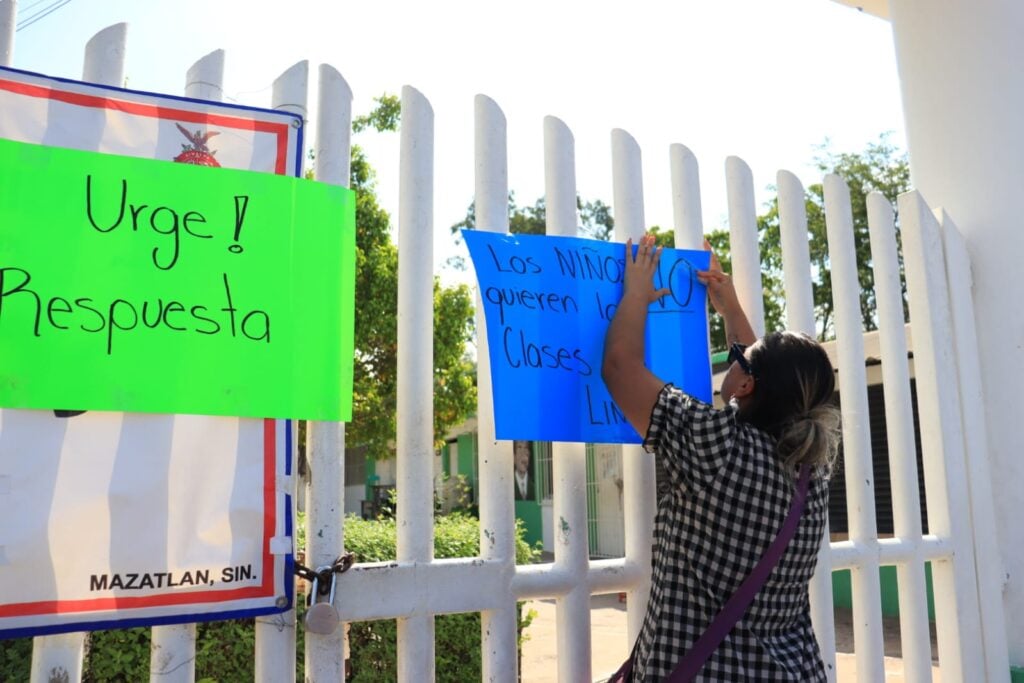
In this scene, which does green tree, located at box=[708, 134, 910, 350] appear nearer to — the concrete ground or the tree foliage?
the tree foliage

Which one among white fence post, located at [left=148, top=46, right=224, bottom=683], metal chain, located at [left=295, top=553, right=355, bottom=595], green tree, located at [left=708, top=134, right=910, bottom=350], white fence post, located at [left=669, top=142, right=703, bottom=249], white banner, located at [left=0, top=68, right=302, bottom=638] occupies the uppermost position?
green tree, located at [left=708, top=134, right=910, bottom=350]

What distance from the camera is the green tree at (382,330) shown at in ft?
37.7

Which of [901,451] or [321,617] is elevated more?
[901,451]

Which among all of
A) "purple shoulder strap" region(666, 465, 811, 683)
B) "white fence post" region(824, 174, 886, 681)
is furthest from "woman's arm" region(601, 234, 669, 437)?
"white fence post" region(824, 174, 886, 681)

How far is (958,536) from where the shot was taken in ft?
10.6

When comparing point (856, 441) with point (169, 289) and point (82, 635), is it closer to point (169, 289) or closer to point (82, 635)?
point (169, 289)

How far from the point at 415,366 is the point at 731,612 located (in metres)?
0.93

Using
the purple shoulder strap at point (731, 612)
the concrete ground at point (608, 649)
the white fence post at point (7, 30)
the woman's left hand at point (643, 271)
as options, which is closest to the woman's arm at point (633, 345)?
the woman's left hand at point (643, 271)

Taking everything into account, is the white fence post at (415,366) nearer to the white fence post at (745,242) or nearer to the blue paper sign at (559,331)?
the blue paper sign at (559,331)

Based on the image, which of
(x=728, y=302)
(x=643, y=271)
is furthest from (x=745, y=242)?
(x=643, y=271)

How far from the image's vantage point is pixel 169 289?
1851mm

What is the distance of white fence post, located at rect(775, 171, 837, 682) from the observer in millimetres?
2811

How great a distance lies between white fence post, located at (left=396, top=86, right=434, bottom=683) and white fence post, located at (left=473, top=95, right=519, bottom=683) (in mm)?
143

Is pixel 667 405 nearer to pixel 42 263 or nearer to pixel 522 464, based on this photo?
pixel 42 263
